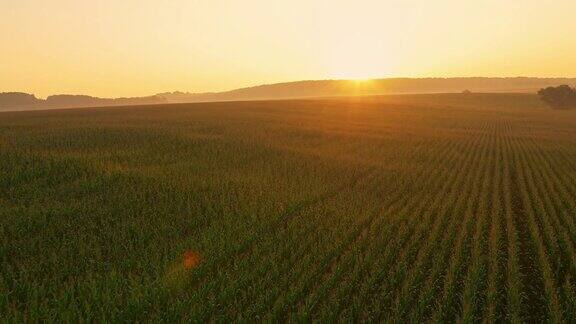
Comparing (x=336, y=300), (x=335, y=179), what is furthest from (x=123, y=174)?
(x=336, y=300)

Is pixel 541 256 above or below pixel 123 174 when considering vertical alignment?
below

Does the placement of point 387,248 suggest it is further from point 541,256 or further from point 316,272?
point 541,256

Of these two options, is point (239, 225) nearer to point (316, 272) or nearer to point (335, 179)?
point (316, 272)

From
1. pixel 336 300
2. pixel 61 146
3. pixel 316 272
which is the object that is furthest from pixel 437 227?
pixel 61 146

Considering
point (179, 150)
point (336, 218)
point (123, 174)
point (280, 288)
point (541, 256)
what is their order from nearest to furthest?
point (280, 288), point (541, 256), point (336, 218), point (123, 174), point (179, 150)

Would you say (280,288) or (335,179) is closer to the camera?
(280,288)

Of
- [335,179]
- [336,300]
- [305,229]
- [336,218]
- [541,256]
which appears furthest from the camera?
[335,179]
